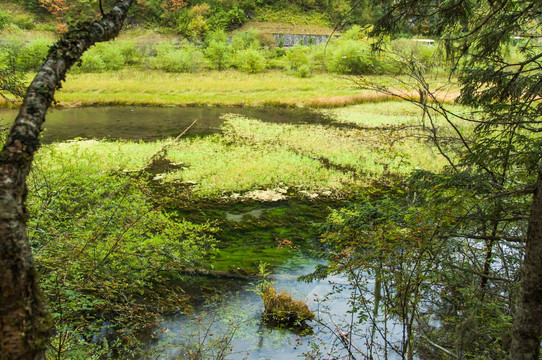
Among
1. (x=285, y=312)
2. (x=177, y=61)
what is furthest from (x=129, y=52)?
(x=285, y=312)

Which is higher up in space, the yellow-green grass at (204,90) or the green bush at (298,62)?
the green bush at (298,62)

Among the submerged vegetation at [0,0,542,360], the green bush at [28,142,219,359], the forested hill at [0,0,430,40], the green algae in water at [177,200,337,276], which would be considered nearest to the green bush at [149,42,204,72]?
the submerged vegetation at [0,0,542,360]

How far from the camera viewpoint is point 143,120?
74.5 feet

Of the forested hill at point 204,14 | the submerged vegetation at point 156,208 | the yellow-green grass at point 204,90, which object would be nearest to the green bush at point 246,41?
the forested hill at point 204,14

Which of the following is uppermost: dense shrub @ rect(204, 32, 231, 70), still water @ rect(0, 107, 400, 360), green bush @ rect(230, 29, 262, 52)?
green bush @ rect(230, 29, 262, 52)

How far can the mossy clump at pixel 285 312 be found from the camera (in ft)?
20.1

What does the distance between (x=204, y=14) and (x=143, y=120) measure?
4402 centimetres

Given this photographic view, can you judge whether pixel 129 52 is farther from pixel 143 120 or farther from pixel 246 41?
pixel 143 120

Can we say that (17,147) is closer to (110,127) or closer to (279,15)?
(110,127)

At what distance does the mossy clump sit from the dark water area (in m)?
13.8

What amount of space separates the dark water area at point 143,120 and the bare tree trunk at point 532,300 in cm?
1771

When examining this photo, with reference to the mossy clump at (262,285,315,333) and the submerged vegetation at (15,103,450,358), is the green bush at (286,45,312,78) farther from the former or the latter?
the mossy clump at (262,285,315,333)

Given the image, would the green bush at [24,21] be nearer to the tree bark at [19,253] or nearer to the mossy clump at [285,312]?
the mossy clump at [285,312]

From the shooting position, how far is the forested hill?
49562mm
